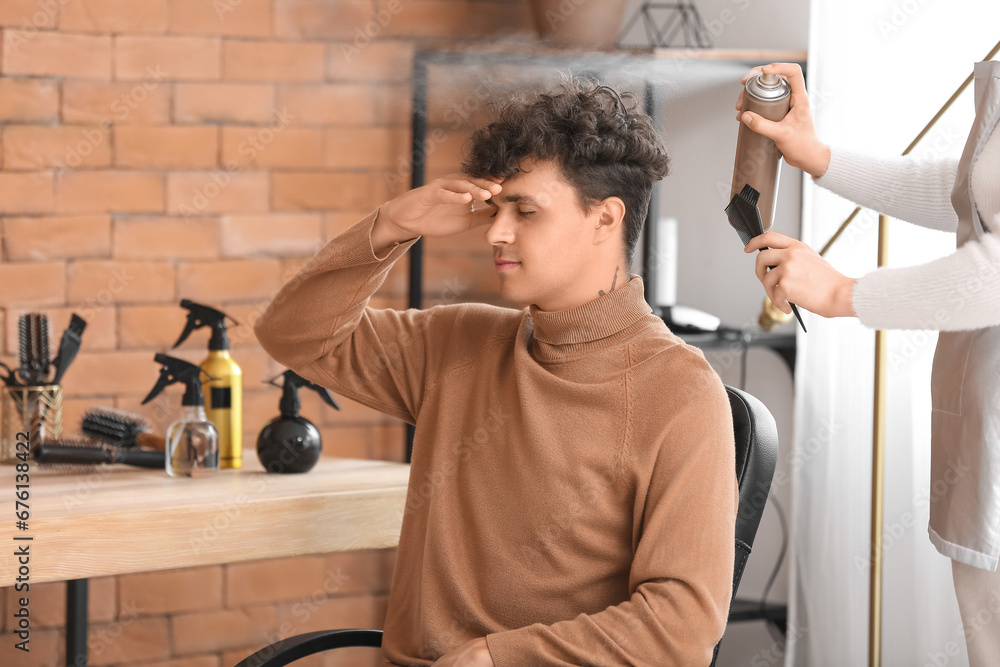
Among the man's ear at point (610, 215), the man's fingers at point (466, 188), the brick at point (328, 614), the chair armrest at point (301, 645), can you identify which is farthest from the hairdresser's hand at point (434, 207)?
the brick at point (328, 614)

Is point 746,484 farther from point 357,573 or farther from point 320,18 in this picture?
point 320,18

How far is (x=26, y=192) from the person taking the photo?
2.14 m

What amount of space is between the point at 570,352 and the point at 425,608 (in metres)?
0.40

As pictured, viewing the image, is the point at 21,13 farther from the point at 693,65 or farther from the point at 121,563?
the point at 693,65

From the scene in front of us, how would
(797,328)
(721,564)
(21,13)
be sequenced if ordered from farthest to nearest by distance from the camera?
(797,328) < (21,13) < (721,564)

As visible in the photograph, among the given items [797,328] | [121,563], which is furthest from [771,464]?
[797,328]

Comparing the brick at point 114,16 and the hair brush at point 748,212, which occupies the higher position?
the brick at point 114,16

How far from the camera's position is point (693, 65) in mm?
2201

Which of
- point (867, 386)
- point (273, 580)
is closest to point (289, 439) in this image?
point (273, 580)

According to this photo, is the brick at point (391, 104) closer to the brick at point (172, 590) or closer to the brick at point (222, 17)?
the brick at point (222, 17)

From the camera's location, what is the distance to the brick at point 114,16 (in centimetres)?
215

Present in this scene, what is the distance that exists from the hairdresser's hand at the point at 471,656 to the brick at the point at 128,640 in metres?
1.40

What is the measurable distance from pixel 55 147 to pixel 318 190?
0.60 metres

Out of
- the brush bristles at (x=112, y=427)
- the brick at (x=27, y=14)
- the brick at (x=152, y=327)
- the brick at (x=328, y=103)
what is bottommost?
the brush bristles at (x=112, y=427)
